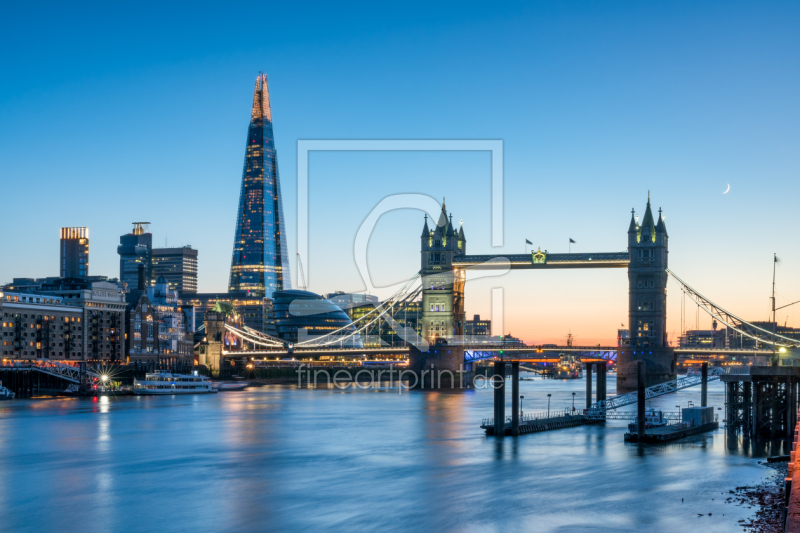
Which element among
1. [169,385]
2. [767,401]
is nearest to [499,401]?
[767,401]

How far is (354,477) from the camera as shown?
4444 centimetres

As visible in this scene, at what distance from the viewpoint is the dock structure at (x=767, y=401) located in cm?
5003

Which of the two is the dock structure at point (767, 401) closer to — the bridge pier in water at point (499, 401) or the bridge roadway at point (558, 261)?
the bridge pier in water at point (499, 401)

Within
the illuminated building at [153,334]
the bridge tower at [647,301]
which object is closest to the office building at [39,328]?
the illuminated building at [153,334]

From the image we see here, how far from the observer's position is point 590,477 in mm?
43281

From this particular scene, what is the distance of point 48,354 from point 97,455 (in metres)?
70.3

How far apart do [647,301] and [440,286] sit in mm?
26212

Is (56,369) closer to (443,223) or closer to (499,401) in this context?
(443,223)

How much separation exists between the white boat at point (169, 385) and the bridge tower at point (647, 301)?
50480 mm

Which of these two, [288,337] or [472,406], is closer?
[472,406]

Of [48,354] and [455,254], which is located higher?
[455,254]

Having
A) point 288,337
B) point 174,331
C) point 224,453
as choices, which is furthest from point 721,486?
point 288,337

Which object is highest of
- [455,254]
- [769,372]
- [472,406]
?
[455,254]

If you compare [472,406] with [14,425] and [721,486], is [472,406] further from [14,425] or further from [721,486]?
[721,486]
